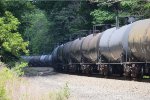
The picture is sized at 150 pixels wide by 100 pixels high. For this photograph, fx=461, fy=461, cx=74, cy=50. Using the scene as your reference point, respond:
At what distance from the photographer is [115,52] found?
24.0 m

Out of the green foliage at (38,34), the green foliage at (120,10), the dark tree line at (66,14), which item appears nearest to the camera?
the dark tree line at (66,14)

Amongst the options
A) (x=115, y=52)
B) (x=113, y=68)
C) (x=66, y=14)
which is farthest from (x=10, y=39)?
(x=66, y=14)

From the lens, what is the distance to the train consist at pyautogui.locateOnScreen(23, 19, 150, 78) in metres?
19.9

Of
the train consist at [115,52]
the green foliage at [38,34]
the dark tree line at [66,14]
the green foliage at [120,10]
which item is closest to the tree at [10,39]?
the dark tree line at [66,14]

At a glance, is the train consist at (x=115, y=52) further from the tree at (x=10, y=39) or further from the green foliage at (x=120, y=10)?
the tree at (x=10, y=39)

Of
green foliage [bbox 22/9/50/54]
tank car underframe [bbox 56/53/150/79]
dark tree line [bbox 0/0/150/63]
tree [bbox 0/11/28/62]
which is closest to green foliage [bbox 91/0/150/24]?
dark tree line [bbox 0/0/150/63]

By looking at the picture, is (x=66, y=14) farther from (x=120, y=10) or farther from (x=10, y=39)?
(x=10, y=39)

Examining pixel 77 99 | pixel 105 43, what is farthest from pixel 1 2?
pixel 77 99

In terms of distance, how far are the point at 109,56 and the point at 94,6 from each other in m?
21.5

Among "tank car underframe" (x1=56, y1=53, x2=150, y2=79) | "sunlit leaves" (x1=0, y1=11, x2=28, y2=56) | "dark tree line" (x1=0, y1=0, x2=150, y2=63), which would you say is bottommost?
"tank car underframe" (x1=56, y1=53, x2=150, y2=79)

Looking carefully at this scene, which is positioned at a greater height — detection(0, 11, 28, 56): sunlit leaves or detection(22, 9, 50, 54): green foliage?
detection(22, 9, 50, 54): green foliage

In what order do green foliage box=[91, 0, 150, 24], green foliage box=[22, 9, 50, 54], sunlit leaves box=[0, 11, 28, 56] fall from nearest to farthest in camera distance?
1. sunlit leaves box=[0, 11, 28, 56]
2. green foliage box=[91, 0, 150, 24]
3. green foliage box=[22, 9, 50, 54]

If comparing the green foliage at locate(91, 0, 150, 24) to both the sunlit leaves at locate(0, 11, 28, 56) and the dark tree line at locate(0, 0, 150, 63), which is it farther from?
the sunlit leaves at locate(0, 11, 28, 56)

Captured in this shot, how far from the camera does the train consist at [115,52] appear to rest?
19.9m
